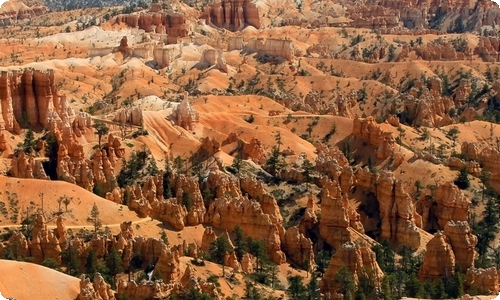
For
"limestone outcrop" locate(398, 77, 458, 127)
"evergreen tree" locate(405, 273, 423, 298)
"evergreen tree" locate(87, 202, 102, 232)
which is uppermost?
"evergreen tree" locate(87, 202, 102, 232)

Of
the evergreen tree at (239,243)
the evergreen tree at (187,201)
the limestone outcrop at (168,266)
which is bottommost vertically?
the evergreen tree at (239,243)

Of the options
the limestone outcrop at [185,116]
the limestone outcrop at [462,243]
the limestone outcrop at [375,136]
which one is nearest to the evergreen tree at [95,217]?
the limestone outcrop at [462,243]

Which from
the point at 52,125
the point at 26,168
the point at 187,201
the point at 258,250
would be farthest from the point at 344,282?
the point at 52,125

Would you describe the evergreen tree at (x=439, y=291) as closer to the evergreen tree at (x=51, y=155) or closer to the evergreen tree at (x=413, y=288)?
the evergreen tree at (x=413, y=288)

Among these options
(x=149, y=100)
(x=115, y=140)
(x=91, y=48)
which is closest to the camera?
(x=115, y=140)

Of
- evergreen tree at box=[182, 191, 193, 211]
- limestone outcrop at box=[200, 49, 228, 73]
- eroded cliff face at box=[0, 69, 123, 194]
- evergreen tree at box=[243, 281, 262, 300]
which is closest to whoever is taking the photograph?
evergreen tree at box=[243, 281, 262, 300]

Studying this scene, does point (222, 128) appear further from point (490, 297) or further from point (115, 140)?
point (490, 297)

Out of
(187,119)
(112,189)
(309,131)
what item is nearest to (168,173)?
(112,189)

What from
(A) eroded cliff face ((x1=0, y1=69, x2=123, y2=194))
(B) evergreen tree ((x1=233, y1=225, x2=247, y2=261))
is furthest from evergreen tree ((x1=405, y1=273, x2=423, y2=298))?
(A) eroded cliff face ((x1=0, y1=69, x2=123, y2=194))

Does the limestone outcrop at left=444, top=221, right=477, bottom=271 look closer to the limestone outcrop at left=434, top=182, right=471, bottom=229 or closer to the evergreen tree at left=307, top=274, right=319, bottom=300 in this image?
the limestone outcrop at left=434, top=182, right=471, bottom=229
